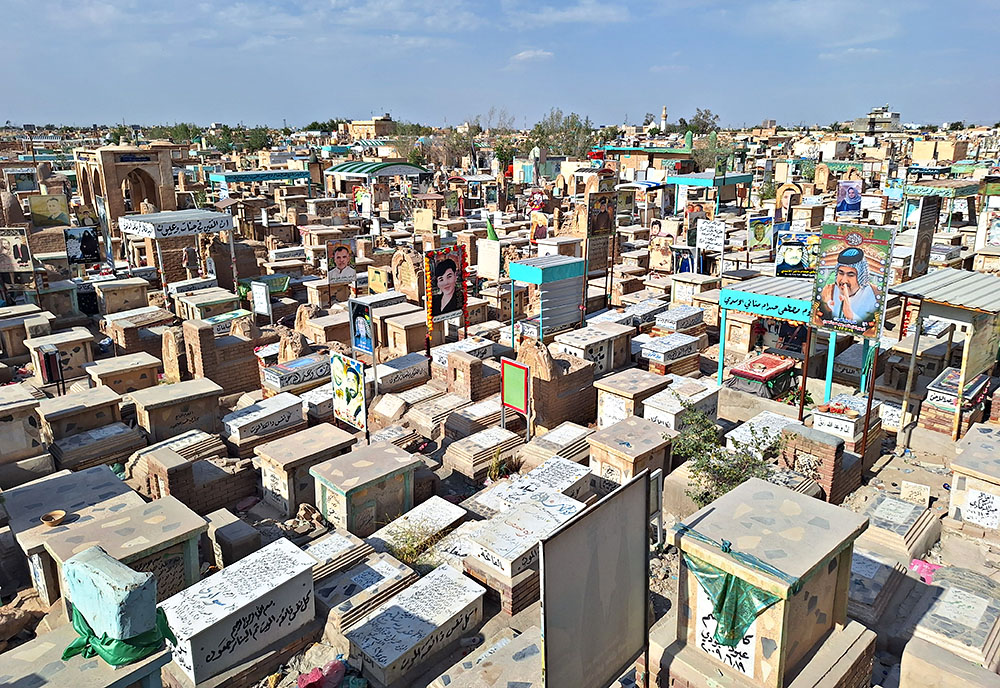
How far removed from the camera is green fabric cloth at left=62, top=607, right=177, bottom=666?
16.5 feet

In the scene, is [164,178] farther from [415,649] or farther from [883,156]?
[883,156]

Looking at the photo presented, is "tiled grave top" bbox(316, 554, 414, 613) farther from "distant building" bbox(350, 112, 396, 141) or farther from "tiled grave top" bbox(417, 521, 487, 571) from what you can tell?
"distant building" bbox(350, 112, 396, 141)

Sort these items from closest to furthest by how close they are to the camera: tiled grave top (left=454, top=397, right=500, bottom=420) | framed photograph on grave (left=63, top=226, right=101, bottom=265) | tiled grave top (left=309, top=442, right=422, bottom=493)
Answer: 1. tiled grave top (left=309, top=442, right=422, bottom=493)
2. tiled grave top (left=454, top=397, right=500, bottom=420)
3. framed photograph on grave (left=63, top=226, right=101, bottom=265)

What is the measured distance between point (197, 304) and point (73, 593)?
16.0m

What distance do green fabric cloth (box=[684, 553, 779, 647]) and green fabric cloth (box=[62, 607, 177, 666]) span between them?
4.03 metres

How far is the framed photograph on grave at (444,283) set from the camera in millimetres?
16422

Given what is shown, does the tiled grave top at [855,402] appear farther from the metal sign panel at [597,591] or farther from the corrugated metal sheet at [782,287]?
the metal sign panel at [597,591]

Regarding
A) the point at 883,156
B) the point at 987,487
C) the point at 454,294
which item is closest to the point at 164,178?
the point at 454,294

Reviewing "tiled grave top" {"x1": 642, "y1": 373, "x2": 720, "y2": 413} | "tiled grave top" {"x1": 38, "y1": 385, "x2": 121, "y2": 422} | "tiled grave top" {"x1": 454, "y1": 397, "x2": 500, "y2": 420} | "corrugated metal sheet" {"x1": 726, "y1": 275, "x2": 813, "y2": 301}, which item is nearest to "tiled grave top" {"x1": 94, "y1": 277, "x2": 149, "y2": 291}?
"tiled grave top" {"x1": 38, "y1": 385, "x2": 121, "y2": 422}

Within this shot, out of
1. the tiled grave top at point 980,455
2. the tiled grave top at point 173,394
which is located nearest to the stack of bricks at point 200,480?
the tiled grave top at point 173,394

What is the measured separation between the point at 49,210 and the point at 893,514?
39082 millimetres

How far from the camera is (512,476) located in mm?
11953

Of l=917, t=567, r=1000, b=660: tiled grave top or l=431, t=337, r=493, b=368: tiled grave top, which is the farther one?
l=431, t=337, r=493, b=368: tiled grave top

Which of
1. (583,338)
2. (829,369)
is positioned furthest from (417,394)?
(829,369)
